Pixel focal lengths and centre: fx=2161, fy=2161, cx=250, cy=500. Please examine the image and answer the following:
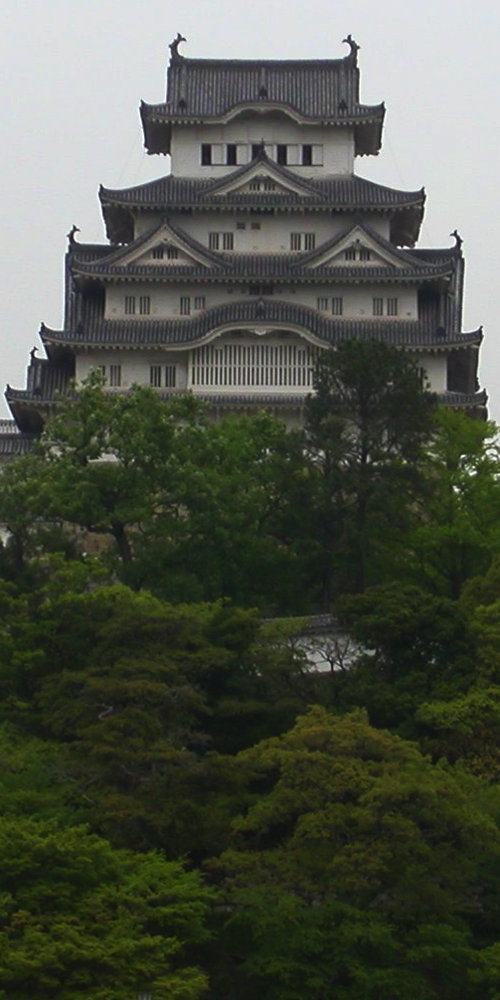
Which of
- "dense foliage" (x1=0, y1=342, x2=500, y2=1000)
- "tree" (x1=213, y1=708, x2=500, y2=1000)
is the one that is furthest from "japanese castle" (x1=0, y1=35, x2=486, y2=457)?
"tree" (x1=213, y1=708, x2=500, y2=1000)

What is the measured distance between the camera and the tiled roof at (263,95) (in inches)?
2234

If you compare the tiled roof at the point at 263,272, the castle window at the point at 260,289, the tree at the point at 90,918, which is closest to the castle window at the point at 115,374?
the tiled roof at the point at 263,272

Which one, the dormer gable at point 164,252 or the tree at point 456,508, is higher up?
the dormer gable at point 164,252

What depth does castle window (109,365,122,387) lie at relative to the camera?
171 ft

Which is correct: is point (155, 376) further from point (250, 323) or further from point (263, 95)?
point (263, 95)

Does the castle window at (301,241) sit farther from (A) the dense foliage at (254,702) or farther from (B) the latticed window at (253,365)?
(A) the dense foliage at (254,702)

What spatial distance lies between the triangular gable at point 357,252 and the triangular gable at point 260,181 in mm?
2036

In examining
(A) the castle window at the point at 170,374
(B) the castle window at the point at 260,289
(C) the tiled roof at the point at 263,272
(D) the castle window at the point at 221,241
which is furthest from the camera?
(D) the castle window at the point at 221,241

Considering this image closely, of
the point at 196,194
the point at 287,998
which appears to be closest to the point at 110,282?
the point at 196,194

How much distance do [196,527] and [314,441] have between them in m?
2.91

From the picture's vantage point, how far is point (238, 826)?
29.1 m

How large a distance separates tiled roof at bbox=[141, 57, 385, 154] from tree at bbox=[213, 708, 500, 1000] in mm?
29924

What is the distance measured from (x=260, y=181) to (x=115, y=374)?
669 cm

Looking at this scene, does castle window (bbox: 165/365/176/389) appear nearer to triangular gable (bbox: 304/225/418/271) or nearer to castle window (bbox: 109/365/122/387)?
castle window (bbox: 109/365/122/387)
